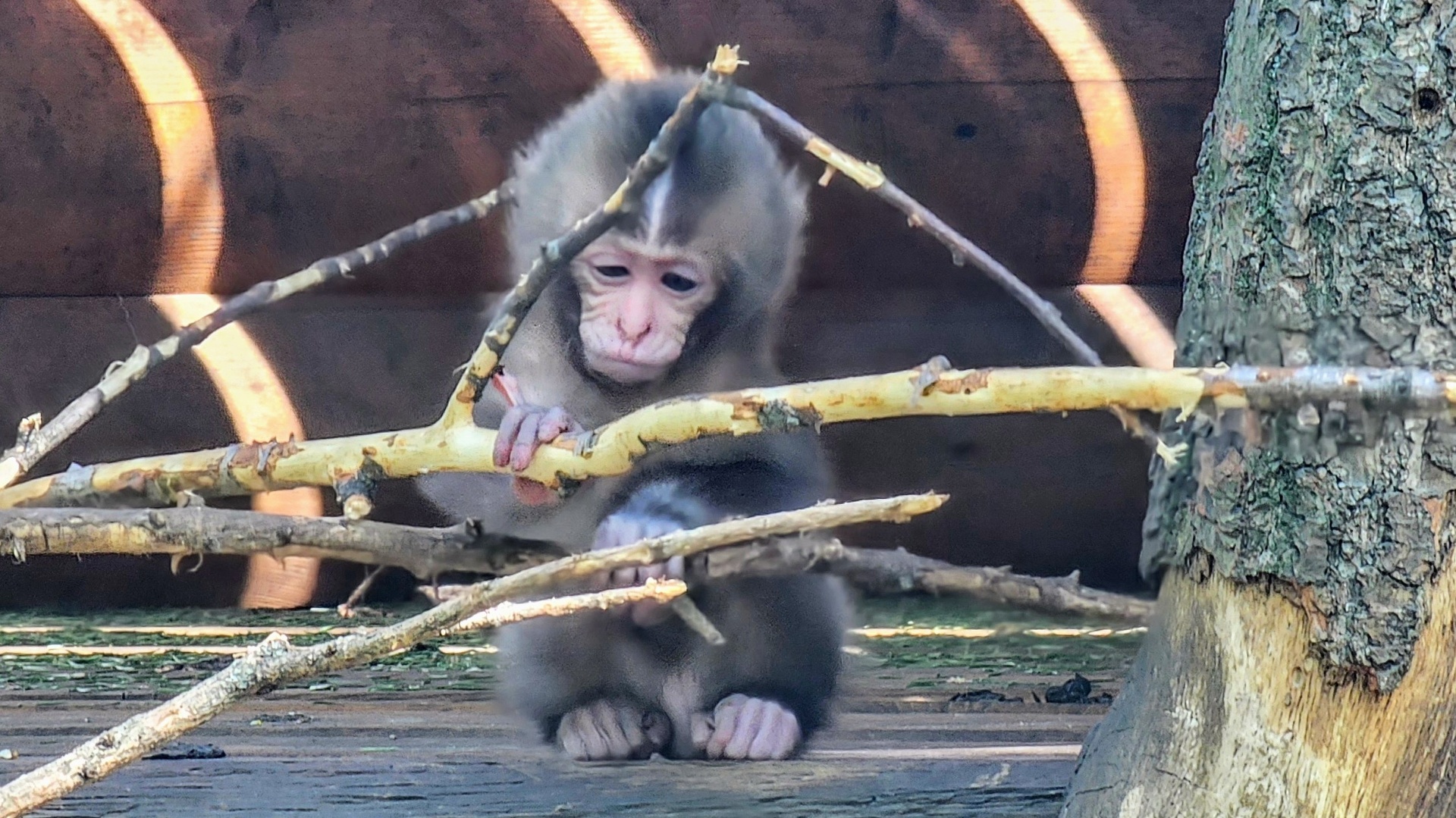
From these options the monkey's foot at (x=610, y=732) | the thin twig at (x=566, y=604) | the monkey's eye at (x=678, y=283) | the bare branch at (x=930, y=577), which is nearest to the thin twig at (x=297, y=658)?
the thin twig at (x=566, y=604)

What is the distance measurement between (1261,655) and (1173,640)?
0.12 m

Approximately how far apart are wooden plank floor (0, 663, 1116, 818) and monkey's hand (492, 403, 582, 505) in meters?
0.37

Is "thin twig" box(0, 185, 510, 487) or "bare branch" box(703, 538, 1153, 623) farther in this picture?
"thin twig" box(0, 185, 510, 487)

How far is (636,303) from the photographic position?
8.02ft

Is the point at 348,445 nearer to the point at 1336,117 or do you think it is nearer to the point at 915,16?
the point at 1336,117

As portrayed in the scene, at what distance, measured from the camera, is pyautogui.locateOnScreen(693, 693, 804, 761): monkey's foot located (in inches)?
90.7

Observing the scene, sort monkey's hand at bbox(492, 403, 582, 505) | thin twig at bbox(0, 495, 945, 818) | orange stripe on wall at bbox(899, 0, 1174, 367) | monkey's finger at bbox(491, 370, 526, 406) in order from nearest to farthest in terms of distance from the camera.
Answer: thin twig at bbox(0, 495, 945, 818), monkey's hand at bbox(492, 403, 582, 505), monkey's finger at bbox(491, 370, 526, 406), orange stripe on wall at bbox(899, 0, 1174, 367)

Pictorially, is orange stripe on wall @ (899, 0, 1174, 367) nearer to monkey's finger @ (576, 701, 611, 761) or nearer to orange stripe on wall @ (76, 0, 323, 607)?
monkey's finger @ (576, 701, 611, 761)

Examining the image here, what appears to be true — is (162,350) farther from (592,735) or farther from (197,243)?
(197,243)

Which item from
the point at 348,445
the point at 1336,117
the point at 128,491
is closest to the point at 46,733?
the point at 128,491

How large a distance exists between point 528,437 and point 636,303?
63 centimetres

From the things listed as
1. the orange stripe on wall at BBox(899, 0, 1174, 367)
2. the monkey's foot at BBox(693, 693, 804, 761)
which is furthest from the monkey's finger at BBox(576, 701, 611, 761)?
the orange stripe on wall at BBox(899, 0, 1174, 367)

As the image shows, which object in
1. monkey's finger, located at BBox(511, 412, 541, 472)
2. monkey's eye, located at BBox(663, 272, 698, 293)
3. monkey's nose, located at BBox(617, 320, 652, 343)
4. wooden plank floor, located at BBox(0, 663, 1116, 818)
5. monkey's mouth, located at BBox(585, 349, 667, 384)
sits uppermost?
monkey's eye, located at BBox(663, 272, 698, 293)

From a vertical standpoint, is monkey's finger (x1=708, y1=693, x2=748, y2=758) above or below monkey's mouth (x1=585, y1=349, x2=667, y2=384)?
below
